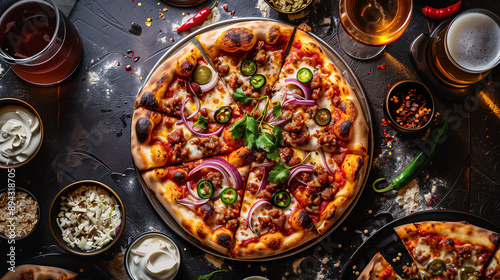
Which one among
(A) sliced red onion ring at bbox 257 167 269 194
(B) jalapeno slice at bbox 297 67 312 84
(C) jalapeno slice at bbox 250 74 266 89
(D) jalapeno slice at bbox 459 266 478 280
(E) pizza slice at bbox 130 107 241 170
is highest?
(B) jalapeno slice at bbox 297 67 312 84

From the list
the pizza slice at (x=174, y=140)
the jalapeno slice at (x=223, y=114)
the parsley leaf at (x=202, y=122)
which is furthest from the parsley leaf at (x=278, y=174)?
the parsley leaf at (x=202, y=122)

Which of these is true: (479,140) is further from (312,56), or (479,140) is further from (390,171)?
(312,56)

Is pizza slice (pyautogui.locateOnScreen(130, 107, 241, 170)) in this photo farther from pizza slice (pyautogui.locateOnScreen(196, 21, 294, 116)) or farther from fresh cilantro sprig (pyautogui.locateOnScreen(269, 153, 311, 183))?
fresh cilantro sprig (pyautogui.locateOnScreen(269, 153, 311, 183))

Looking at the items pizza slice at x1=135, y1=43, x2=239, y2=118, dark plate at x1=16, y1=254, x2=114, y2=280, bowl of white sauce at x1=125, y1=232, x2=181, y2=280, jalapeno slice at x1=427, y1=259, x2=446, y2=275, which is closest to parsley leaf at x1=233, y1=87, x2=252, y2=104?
pizza slice at x1=135, y1=43, x2=239, y2=118

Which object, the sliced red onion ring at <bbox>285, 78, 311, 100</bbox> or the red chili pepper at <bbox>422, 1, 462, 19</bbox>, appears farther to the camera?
the red chili pepper at <bbox>422, 1, 462, 19</bbox>

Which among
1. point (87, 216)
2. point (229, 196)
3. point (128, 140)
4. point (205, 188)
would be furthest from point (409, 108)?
point (87, 216)

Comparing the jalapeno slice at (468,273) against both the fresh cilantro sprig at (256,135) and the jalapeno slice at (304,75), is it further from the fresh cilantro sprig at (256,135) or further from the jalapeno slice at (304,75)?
the jalapeno slice at (304,75)

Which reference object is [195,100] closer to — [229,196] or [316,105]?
[229,196]

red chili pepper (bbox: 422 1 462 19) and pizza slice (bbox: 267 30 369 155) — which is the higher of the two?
red chili pepper (bbox: 422 1 462 19)
